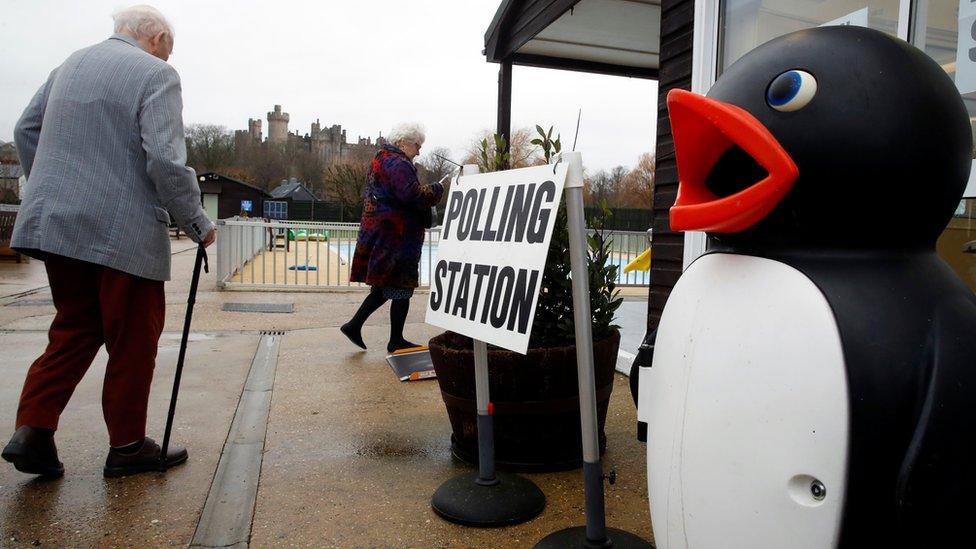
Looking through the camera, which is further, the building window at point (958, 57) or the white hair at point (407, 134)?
the white hair at point (407, 134)

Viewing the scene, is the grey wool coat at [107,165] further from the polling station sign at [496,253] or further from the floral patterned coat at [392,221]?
the floral patterned coat at [392,221]

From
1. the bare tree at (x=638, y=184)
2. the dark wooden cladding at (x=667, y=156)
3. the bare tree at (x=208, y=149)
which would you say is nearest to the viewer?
the dark wooden cladding at (x=667, y=156)

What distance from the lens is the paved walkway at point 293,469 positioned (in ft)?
7.55

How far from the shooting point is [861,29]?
1.40 meters

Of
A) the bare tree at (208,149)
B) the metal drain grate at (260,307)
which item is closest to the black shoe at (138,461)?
the metal drain grate at (260,307)

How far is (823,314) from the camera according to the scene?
1.25 meters

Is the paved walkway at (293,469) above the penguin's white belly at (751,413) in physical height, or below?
below

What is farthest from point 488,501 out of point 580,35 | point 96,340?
point 580,35

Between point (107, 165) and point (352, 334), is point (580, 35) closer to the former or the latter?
point (352, 334)

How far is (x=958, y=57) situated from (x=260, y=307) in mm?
6952

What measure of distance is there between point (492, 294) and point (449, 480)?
0.92 meters

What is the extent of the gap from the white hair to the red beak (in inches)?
139

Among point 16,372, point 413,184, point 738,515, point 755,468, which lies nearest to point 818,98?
point 755,468

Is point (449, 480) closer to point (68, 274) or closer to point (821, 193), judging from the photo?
point (68, 274)
